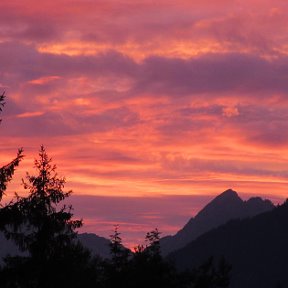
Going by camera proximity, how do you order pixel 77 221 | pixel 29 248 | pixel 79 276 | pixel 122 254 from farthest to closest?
pixel 79 276, pixel 122 254, pixel 77 221, pixel 29 248

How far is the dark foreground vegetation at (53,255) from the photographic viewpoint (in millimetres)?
29891

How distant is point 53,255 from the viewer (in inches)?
1500

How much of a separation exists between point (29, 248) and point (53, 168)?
4794mm

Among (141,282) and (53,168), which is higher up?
(53,168)

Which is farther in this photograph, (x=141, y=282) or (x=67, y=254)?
(x=141, y=282)

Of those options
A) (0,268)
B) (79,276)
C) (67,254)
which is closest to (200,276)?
(79,276)

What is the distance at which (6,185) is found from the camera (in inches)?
1174

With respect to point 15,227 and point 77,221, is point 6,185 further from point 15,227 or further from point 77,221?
point 77,221

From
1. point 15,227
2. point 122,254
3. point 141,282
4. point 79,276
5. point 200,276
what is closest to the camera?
point 15,227

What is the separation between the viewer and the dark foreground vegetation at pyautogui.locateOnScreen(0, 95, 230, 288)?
29.9 m

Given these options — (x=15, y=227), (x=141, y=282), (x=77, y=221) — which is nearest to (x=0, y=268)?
(x=15, y=227)

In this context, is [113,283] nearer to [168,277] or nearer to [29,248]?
[168,277]

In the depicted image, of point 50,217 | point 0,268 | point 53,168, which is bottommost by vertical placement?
point 0,268

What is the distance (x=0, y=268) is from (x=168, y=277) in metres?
23.3
